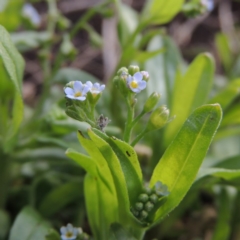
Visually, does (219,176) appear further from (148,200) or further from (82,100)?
(82,100)

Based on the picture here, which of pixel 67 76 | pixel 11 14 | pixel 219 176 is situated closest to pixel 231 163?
pixel 219 176

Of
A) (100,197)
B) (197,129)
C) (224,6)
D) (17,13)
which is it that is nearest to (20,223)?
(100,197)

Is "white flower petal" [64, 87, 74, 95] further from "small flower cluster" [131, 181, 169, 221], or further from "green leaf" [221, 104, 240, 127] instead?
"green leaf" [221, 104, 240, 127]

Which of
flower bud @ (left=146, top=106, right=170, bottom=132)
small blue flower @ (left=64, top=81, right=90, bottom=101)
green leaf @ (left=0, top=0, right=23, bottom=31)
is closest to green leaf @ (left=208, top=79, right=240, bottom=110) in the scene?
flower bud @ (left=146, top=106, right=170, bottom=132)

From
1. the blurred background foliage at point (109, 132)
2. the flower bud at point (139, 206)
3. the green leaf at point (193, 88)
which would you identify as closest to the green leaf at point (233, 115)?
the blurred background foliage at point (109, 132)

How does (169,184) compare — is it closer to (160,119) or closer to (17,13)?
(160,119)
